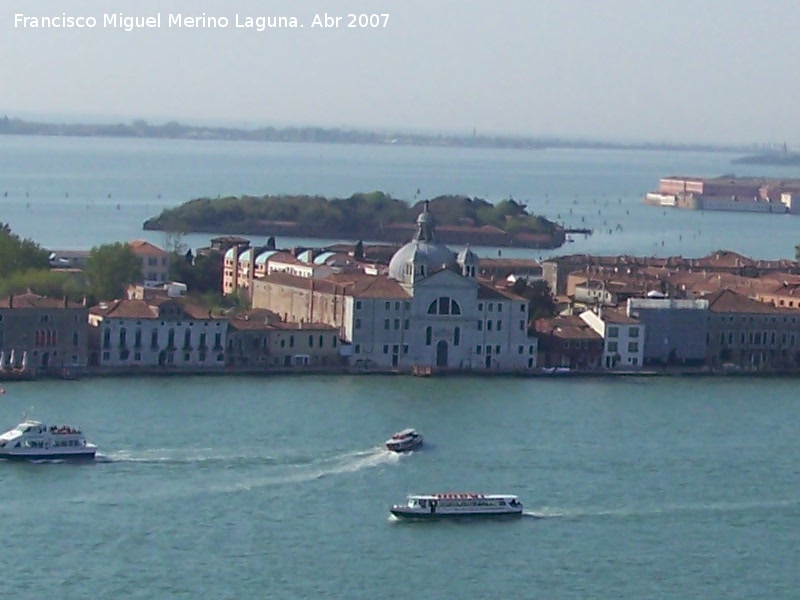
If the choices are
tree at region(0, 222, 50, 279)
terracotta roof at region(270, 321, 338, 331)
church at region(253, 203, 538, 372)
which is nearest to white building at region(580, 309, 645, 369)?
church at region(253, 203, 538, 372)

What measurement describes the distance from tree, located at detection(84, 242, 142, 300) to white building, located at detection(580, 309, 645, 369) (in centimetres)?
421

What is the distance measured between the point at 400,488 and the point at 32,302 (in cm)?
539

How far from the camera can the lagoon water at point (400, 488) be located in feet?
37.7

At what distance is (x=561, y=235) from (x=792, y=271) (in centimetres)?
1207

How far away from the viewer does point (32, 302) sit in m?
18.1

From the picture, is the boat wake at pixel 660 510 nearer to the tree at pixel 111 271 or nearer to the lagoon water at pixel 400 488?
the lagoon water at pixel 400 488

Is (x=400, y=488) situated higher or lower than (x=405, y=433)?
lower

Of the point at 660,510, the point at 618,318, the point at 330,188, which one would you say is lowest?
the point at 330,188

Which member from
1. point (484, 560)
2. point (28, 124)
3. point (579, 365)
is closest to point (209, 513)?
point (484, 560)

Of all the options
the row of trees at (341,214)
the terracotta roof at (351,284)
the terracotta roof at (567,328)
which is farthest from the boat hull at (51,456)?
the row of trees at (341,214)

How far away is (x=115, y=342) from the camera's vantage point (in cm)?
1822

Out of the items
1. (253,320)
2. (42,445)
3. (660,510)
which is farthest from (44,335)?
(660,510)

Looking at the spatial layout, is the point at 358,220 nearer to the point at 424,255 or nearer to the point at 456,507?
the point at 424,255

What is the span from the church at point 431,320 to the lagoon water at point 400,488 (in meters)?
0.61
